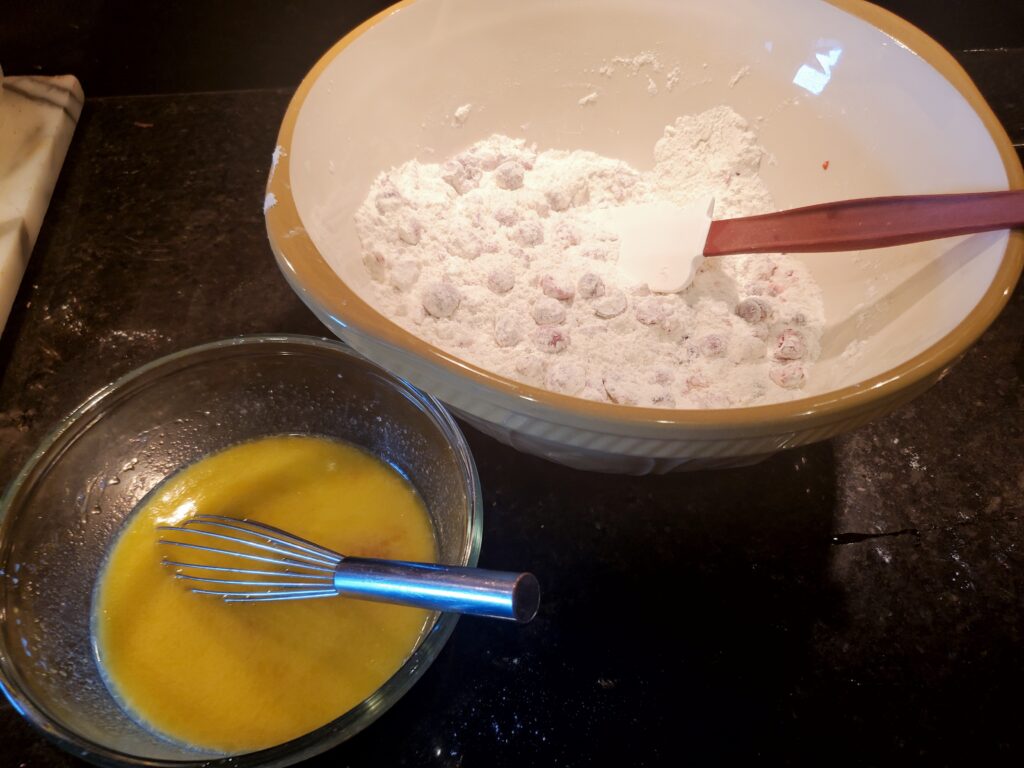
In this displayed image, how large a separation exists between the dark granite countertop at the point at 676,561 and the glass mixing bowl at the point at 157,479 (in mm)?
104

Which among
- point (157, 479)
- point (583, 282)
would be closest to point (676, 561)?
point (583, 282)

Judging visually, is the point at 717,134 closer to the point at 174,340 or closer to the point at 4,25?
the point at 174,340

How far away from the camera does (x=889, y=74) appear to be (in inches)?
34.3

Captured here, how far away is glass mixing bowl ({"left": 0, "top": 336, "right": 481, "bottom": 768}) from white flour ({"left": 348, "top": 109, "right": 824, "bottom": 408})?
11cm

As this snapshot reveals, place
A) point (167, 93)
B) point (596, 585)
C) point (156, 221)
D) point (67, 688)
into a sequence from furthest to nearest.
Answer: point (167, 93) → point (156, 221) → point (596, 585) → point (67, 688)

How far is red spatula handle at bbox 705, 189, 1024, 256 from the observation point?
0.70 metres

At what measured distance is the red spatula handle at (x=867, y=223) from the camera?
2.31 feet

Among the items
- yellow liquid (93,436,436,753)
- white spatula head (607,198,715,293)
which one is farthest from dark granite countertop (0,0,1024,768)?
white spatula head (607,198,715,293)

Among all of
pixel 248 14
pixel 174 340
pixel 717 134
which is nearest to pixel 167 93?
pixel 248 14

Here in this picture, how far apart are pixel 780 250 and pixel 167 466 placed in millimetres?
716

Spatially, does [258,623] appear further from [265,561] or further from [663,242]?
[663,242]

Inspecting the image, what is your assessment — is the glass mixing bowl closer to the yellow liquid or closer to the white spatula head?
the yellow liquid

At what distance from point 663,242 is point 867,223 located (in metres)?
0.23

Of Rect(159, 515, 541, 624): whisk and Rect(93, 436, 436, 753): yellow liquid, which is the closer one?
Rect(159, 515, 541, 624): whisk
